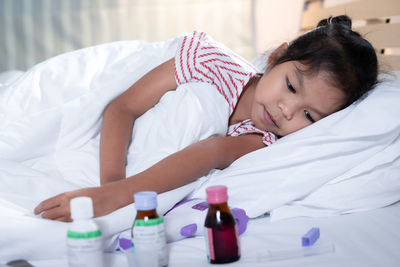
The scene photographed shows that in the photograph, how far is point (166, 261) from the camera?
722 mm

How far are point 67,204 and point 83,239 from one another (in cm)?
21

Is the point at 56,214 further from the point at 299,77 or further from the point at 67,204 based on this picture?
the point at 299,77

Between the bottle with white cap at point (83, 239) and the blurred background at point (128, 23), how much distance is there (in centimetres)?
191

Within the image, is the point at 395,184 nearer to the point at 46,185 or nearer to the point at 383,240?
the point at 383,240

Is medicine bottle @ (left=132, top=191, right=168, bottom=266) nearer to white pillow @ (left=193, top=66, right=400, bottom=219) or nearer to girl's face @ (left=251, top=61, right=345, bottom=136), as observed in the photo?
white pillow @ (left=193, top=66, right=400, bottom=219)

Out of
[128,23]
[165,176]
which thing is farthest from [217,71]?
[128,23]

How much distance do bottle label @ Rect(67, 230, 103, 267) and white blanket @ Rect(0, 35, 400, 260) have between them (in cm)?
13

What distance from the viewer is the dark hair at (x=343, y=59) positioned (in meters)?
1.11

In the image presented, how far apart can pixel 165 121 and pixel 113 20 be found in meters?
1.48

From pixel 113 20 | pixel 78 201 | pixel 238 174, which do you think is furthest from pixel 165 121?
pixel 113 20

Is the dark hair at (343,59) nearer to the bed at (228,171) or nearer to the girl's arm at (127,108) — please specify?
the bed at (228,171)

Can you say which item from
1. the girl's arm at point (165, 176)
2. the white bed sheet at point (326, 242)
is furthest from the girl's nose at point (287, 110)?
the white bed sheet at point (326, 242)

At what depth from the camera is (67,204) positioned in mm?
842

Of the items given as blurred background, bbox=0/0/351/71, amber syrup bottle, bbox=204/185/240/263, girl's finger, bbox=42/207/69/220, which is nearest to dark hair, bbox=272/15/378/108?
amber syrup bottle, bbox=204/185/240/263
